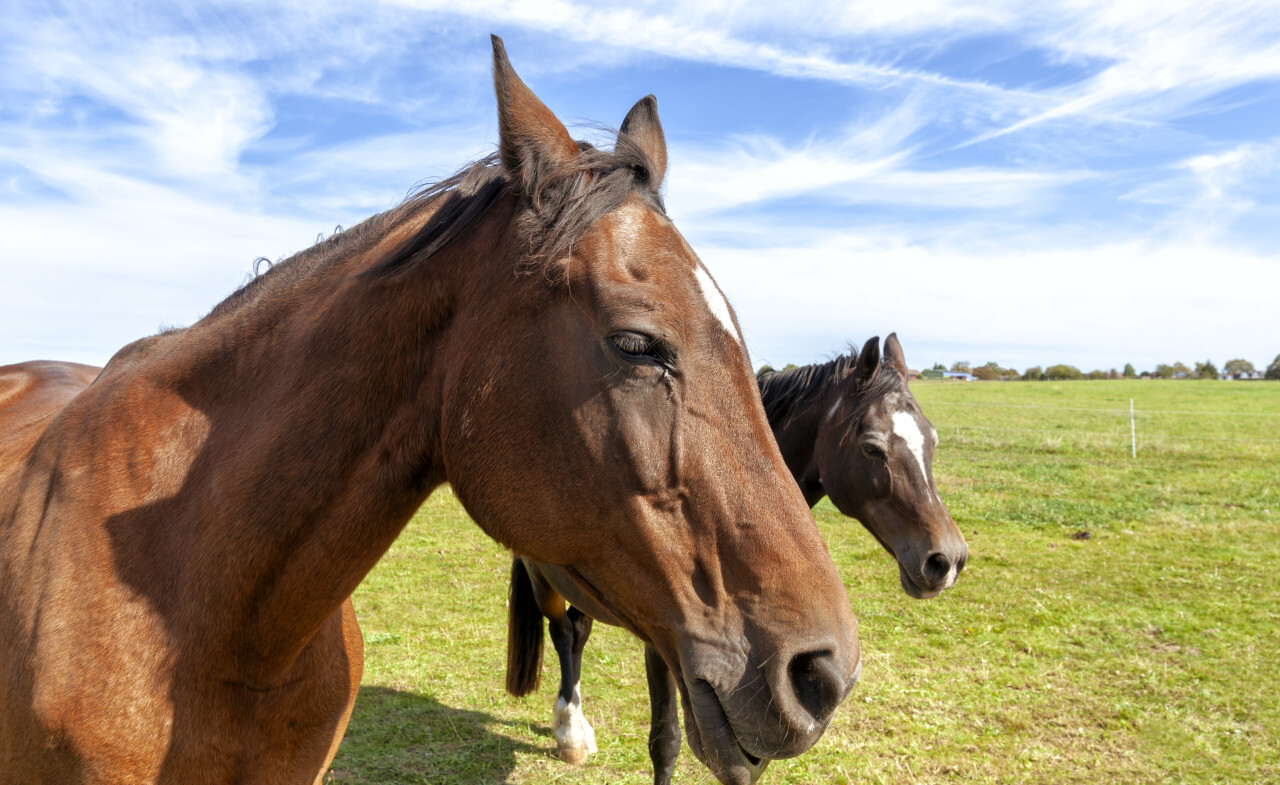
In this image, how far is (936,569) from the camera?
4508 mm

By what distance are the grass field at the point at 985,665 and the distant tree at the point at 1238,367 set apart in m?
87.8

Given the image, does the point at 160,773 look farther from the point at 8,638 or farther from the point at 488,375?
the point at 488,375

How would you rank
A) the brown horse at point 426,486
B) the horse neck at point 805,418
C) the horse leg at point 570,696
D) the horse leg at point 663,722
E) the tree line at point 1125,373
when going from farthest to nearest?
the tree line at point 1125,373
the horse neck at point 805,418
the horse leg at point 570,696
the horse leg at point 663,722
the brown horse at point 426,486

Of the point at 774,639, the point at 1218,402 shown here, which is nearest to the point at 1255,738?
the point at 774,639

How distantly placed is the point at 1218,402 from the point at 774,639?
141ft

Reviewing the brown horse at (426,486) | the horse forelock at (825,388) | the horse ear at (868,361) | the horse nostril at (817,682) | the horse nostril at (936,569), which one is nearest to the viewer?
the horse nostril at (817,682)

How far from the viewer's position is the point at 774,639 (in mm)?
1348

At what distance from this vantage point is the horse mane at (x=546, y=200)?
158cm

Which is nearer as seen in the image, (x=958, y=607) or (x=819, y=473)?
(x=819, y=473)

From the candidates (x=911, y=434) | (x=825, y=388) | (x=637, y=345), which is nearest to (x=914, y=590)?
(x=911, y=434)

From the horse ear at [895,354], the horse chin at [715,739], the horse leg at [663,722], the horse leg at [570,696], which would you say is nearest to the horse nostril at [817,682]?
the horse chin at [715,739]

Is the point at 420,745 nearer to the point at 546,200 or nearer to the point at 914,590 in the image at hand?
the point at 914,590

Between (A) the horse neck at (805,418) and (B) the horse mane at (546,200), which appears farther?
(A) the horse neck at (805,418)

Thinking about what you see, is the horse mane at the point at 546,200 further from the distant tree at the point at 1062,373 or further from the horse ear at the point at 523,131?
the distant tree at the point at 1062,373
